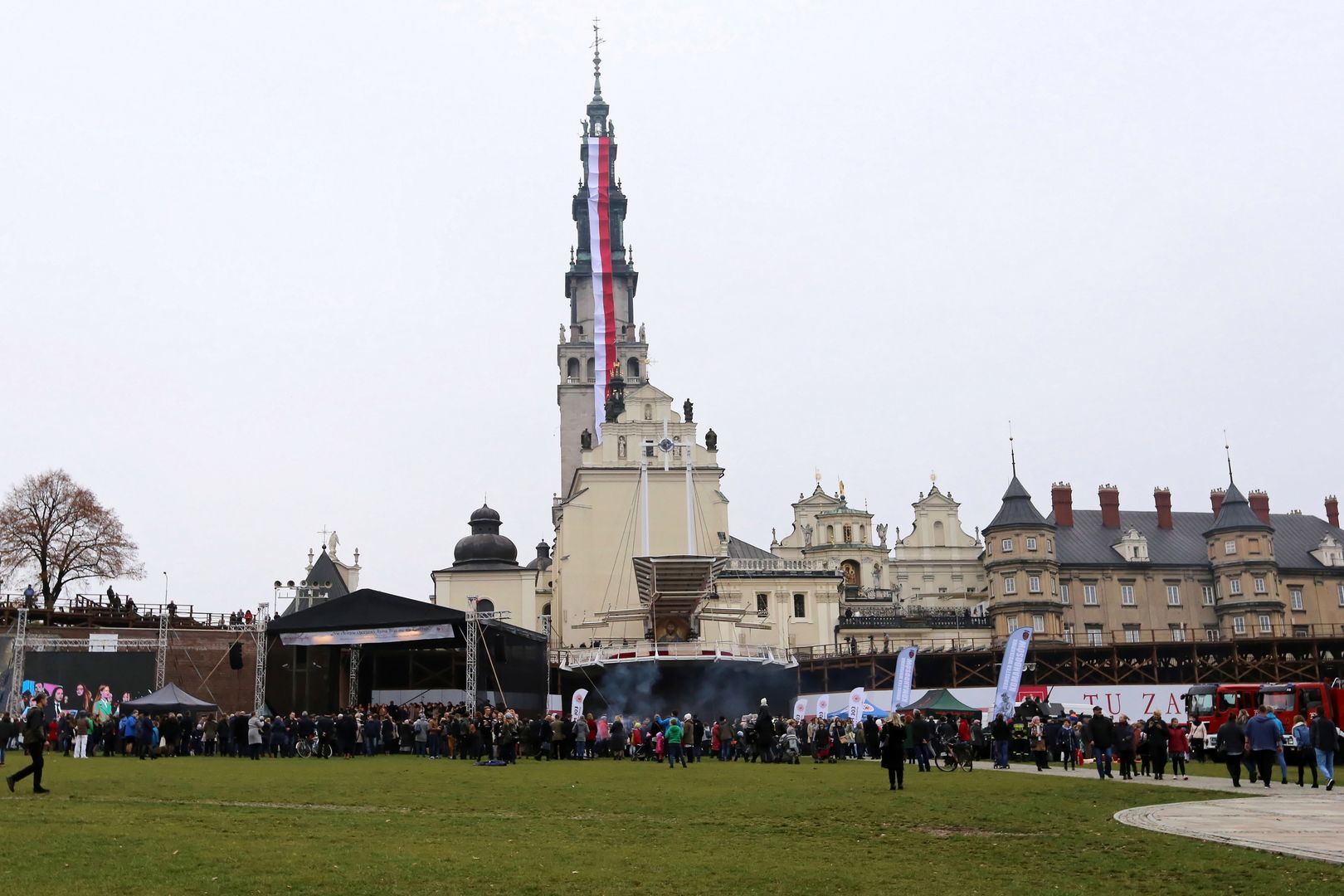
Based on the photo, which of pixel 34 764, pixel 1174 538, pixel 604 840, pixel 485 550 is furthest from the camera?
pixel 1174 538

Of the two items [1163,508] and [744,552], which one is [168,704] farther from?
[1163,508]

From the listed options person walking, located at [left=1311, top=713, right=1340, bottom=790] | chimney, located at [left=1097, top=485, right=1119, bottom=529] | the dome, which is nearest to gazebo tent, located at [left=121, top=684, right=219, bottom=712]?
person walking, located at [left=1311, top=713, right=1340, bottom=790]

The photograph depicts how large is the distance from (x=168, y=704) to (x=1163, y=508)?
68.5 metres

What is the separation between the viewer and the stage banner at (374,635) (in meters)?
44.7

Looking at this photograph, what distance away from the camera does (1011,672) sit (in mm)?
39906

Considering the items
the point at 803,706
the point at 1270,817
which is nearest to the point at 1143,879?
the point at 1270,817

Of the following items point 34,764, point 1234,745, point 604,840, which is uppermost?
point 34,764

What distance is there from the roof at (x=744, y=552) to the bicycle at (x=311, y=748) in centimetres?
4512

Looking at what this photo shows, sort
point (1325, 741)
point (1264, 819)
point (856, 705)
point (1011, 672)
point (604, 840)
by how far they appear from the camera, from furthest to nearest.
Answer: point (856, 705)
point (1011, 672)
point (1325, 741)
point (1264, 819)
point (604, 840)

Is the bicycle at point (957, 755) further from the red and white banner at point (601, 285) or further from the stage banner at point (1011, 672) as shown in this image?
the red and white banner at point (601, 285)

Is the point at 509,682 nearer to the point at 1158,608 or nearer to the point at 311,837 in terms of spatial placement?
the point at 311,837

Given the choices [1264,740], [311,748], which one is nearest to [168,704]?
[311,748]

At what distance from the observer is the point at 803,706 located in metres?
50.7

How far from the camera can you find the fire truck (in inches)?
1287
